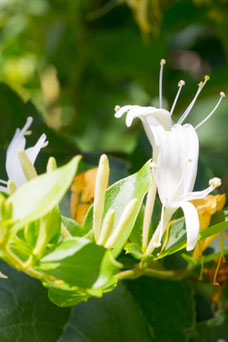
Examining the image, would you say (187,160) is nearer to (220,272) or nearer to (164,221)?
(164,221)

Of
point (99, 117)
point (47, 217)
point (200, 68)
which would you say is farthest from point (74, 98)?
point (47, 217)

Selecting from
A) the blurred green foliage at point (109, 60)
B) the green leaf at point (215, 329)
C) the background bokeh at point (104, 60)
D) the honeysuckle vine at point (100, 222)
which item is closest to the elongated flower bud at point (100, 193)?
the honeysuckle vine at point (100, 222)

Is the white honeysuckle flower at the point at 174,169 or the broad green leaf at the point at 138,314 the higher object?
the white honeysuckle flower at the point at 174,169

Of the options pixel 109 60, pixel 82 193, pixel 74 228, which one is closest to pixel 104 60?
pixel 109 60

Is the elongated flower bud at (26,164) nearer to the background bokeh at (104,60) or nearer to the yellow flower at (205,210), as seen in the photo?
the yellow flower at (205,210)

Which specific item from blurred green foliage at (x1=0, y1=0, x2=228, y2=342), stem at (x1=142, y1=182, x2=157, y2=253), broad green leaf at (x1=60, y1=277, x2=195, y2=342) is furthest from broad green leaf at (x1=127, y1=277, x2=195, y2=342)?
blurred green foliage at (x1=0, y1=0, x2=228, y2=342)

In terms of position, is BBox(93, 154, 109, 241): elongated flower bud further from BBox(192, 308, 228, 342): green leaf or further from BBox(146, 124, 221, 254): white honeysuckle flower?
BBox(192, 308, 228, 342): green leaf
